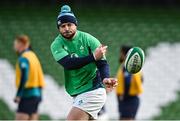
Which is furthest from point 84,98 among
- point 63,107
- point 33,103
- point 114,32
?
point 114,32

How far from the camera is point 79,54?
7.04 m

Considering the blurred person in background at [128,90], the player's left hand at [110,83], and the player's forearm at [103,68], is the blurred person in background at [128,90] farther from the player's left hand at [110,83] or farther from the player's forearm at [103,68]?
the player's left hand at [110,83]

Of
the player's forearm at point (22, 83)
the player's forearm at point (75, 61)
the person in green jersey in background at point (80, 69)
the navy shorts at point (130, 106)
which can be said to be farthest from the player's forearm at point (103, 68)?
the navy shorts at point (130, 106)

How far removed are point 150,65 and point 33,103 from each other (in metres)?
4.91

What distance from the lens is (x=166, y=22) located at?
51.1 feet

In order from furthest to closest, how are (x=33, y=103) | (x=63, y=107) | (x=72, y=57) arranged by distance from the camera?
(x=63, y=107) < (x=33, y=103) < (x=72, y=57)

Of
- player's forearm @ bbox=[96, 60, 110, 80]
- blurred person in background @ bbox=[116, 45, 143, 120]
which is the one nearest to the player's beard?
player's forearm @ bbox=[96, 60, 110, 80]

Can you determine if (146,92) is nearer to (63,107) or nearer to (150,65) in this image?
(150,65)

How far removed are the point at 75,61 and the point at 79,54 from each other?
0.22 m

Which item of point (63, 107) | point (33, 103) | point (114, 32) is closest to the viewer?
point (33, 103)

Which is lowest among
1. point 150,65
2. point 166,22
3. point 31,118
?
point 31,118

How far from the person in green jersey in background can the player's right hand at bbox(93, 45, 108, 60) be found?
0.18 metres

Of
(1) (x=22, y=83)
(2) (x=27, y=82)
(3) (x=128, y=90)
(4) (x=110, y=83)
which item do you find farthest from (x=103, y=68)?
(3) (x=128, y=90)

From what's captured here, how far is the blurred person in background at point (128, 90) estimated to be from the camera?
1075 centimetres
